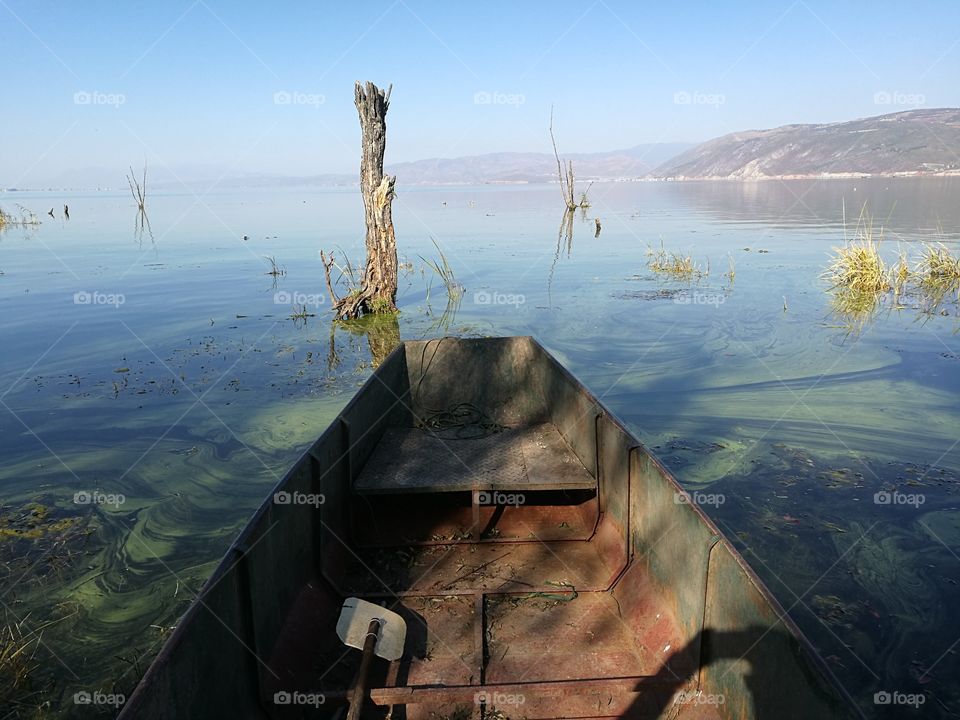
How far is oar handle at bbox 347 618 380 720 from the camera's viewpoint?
2.54 metres

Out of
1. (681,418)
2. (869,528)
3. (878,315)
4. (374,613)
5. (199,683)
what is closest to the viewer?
(199,683)

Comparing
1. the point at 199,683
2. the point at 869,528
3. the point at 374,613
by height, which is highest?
the point at 199,683

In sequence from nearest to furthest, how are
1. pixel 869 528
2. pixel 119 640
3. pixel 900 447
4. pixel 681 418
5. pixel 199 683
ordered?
pixel 199 683 → pixel 119 640 → pixel 869 528 → pixel 900 447 → pixel 681 418

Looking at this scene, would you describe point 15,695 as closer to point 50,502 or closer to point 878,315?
point 50,502

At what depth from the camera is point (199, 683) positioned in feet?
7.57

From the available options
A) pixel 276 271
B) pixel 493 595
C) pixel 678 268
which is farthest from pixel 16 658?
pixel 678 268

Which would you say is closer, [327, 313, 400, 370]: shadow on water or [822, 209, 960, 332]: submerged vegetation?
[327, 313, 400, 370]: shadow on water

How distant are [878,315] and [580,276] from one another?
7487 millimetres

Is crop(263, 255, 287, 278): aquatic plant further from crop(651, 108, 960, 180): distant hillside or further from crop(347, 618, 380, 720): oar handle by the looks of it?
crop(651, 108, 960, 180): distant hillside

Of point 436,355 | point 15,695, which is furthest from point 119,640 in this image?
point 436,355

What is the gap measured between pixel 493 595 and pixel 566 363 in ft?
20.6

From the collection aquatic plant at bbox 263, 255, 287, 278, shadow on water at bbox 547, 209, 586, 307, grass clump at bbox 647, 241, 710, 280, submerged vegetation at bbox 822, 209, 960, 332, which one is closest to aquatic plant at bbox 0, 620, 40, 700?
shadow on water at bbox 547, 209, 586, 307

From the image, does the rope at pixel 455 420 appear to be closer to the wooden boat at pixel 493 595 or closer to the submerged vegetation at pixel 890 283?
the wooden boat at pixel 493 595

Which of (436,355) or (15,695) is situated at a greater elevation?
(436,355)
